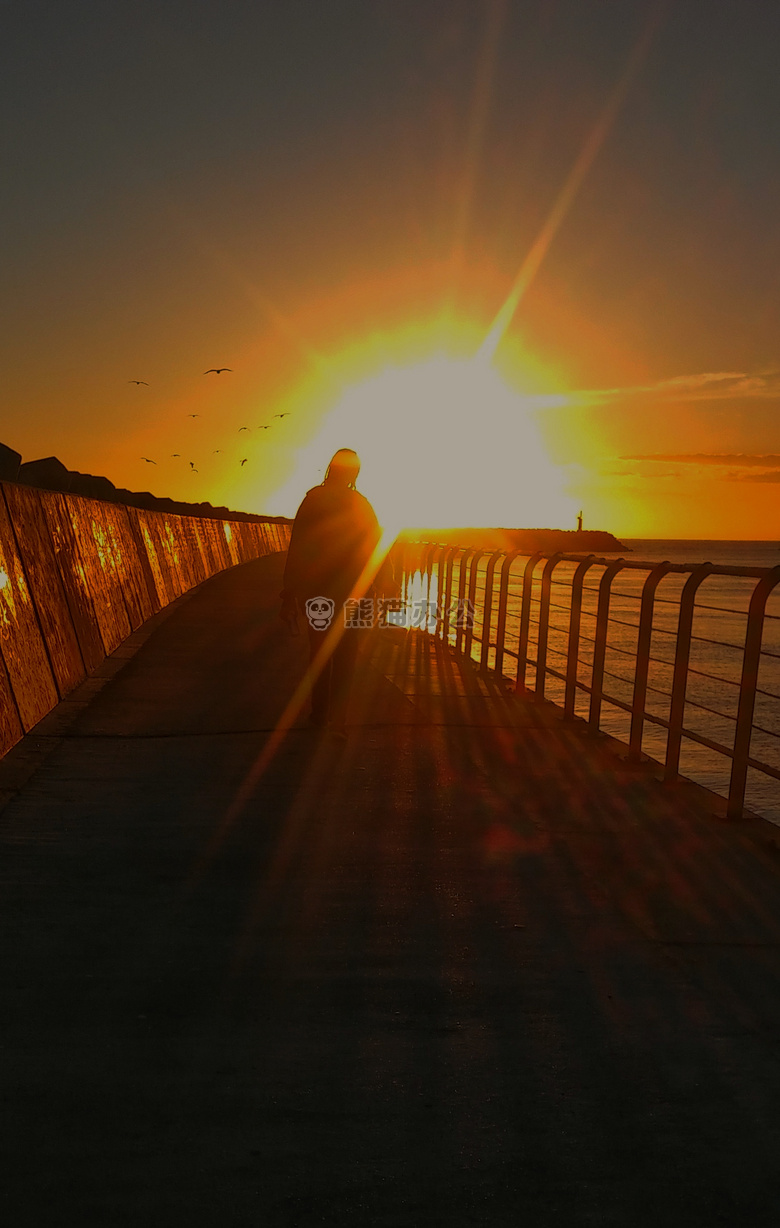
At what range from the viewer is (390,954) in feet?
14.0

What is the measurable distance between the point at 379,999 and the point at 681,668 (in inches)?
162

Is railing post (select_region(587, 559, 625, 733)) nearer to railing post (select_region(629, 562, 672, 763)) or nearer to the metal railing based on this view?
the metal railing

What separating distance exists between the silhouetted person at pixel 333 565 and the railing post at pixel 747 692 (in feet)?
10.3

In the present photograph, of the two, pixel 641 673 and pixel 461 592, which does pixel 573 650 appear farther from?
pixel 461 592

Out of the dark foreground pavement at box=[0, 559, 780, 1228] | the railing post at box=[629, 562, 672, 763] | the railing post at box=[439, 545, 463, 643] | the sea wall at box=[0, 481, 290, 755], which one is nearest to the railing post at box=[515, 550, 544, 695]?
the railing post at box=[629, 562, 672, 763]

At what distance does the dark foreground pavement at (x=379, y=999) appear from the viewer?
110 inches

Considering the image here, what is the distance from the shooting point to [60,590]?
9.77 m

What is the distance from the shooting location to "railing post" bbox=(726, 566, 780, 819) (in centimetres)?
625

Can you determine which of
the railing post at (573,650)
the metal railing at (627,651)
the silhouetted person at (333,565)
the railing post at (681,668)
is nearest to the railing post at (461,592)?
the metal railing at (627,651)

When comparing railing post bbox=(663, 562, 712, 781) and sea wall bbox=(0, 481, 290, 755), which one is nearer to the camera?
railing post bbox=(663, 562, 712, 781)

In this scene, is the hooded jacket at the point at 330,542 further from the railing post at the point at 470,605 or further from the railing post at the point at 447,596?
the railing post at the point at 447,596

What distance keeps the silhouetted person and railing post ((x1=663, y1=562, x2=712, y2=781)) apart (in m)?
2.38

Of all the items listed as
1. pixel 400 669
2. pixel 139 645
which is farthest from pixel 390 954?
pixel 139 645

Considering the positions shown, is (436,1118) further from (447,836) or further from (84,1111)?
(447,836)
